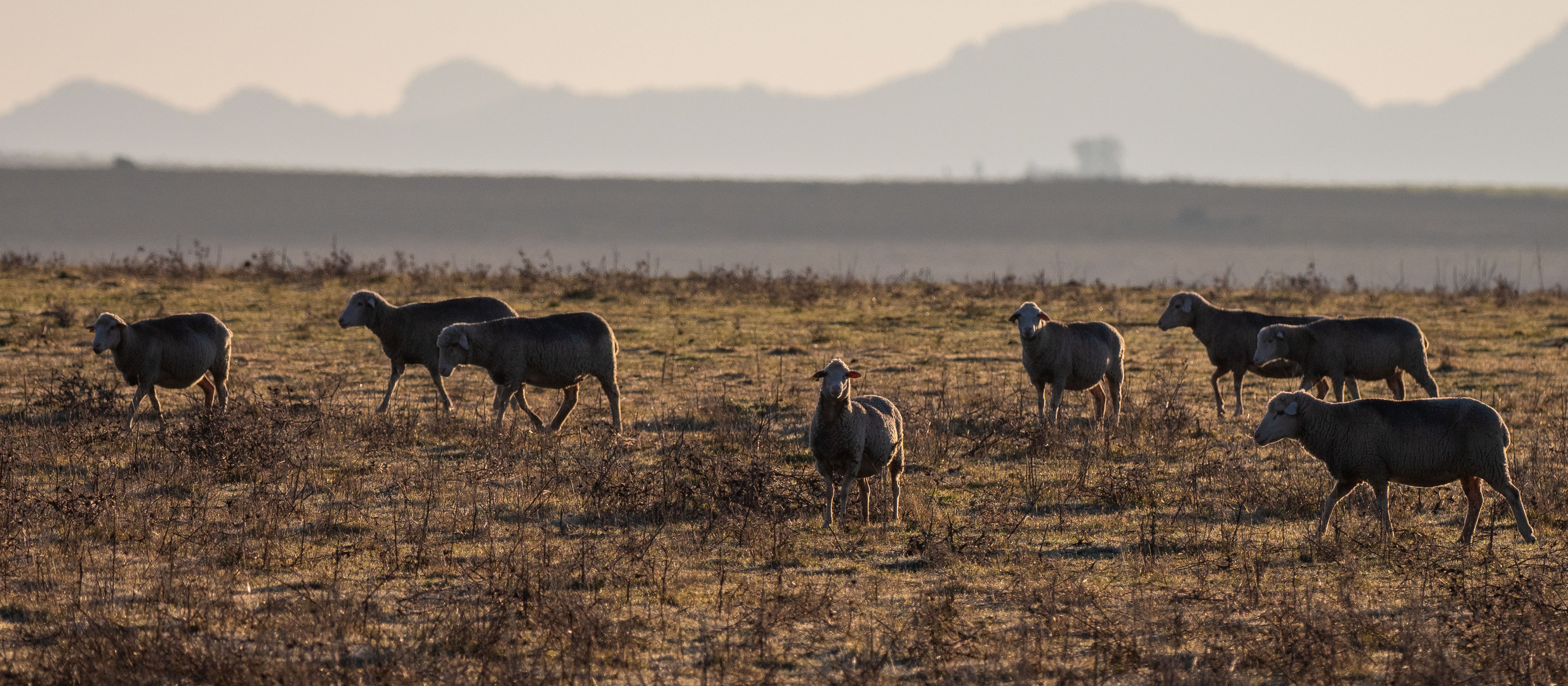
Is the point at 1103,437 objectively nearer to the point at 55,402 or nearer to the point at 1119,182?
the point at 55,402

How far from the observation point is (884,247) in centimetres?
8100

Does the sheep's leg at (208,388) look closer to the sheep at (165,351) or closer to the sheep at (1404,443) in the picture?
the sheep at (165,351)

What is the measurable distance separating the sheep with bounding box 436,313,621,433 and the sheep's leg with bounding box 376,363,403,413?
1.18 metres

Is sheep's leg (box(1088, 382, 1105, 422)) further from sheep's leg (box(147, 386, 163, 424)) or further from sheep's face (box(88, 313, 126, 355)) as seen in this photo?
sheep's face (box(88, 313, 126, 355))

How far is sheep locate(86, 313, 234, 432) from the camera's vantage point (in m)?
15.7

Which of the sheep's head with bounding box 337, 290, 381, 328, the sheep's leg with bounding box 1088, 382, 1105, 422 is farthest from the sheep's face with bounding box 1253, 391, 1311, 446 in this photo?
the sheep's head with bounding box 337, 290, 381, 328

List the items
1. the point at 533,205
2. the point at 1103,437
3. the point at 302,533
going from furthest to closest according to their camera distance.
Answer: the point at 533,205 < the point at 1103,437 < the point at 302,533

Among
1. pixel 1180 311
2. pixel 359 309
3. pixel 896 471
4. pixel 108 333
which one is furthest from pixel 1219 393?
pixel 108 333

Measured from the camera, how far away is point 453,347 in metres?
16.2

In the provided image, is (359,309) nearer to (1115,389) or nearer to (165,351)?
(165,351)

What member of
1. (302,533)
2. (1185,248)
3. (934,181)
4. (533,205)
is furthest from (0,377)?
(934,181)

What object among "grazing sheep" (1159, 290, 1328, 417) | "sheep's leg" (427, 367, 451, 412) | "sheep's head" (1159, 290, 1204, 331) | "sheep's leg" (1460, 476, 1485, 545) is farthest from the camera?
"sheep's head" (1159, 290, 1204, 331)

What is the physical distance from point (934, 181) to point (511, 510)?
363ft

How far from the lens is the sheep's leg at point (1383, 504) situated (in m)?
11.3
